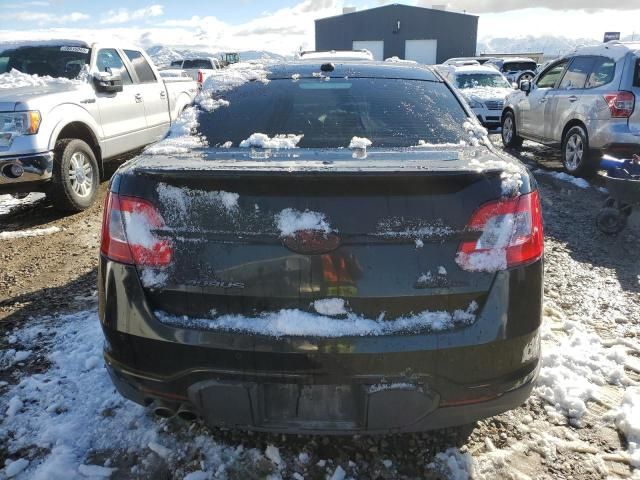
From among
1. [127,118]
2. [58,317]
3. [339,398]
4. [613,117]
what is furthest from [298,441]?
[613,117]

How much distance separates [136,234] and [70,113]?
177 inches

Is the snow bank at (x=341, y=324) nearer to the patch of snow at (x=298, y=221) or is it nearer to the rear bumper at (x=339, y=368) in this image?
the rear bumper at (x=339, y=368)

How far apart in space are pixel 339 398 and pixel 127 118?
6114 mm

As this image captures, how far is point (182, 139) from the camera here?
252 centimetres

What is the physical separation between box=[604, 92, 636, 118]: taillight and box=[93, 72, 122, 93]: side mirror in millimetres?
6219

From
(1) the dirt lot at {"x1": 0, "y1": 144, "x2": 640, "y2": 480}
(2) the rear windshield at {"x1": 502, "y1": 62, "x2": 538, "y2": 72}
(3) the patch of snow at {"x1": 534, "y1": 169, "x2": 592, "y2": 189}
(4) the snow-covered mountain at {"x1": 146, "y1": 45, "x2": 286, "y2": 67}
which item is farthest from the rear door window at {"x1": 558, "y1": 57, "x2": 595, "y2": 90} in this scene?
(2) the rear windshield at {"x1": 502, "y1": 62, "x2": 538, "y2": 72}

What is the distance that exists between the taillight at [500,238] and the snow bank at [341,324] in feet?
0.53

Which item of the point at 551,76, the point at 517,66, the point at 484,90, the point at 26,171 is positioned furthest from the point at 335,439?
the point at 517,66

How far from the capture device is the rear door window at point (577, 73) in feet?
24.4

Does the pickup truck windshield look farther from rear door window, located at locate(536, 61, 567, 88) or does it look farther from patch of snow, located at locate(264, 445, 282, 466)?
rear door window, located at locate(536, 61, 567, 88)

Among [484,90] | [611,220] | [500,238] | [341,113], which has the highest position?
[341,113]

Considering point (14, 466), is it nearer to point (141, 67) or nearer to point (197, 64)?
point (141, 67)

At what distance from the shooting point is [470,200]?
1.79 meters

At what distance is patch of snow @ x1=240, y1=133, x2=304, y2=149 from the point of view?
93.7 inches
